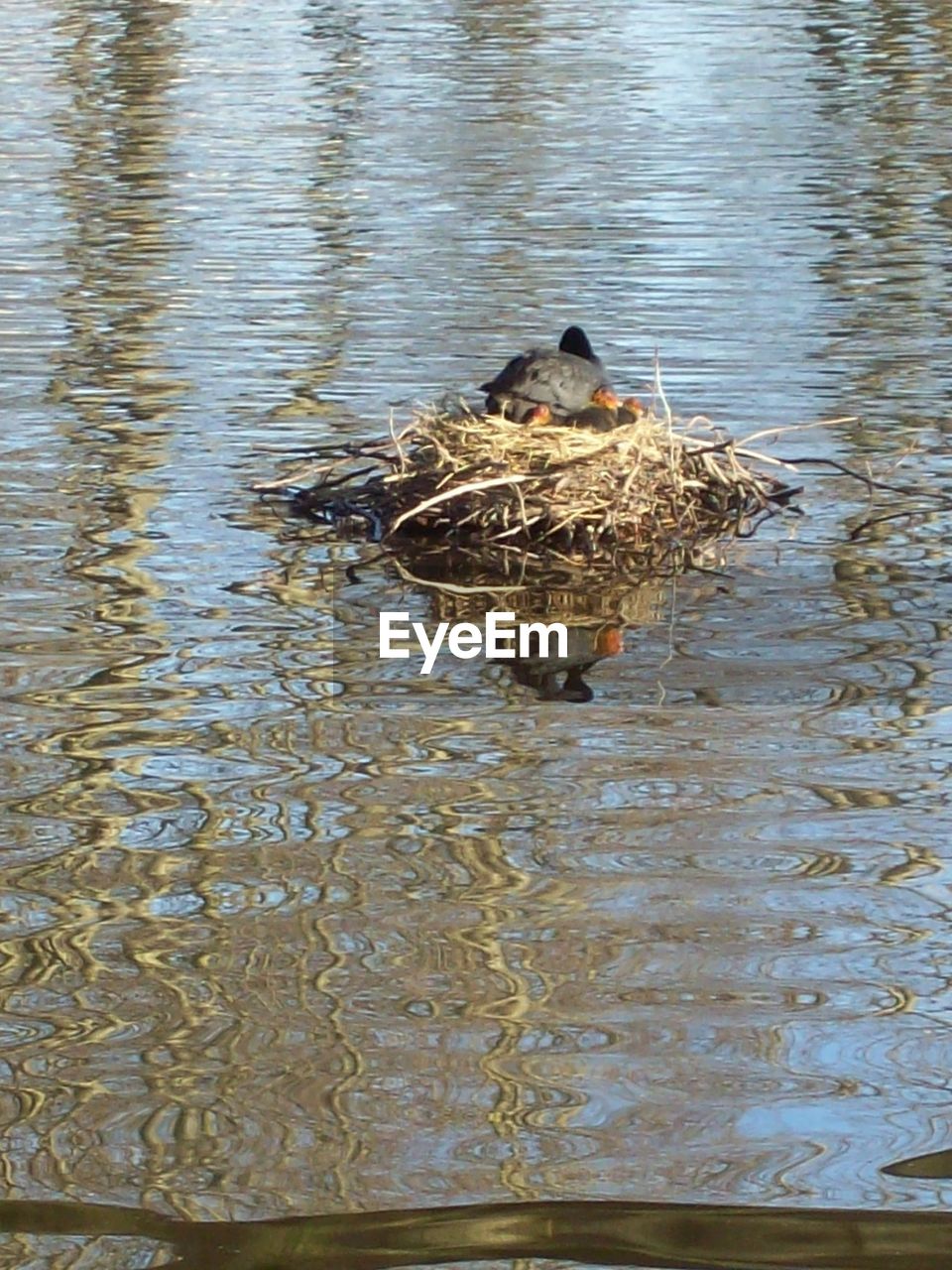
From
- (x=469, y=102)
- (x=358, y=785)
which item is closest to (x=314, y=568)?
(x=358, y=785)

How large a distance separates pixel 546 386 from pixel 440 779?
2.38 metres

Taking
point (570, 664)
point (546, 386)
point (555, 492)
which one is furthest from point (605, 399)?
point (570, 664)

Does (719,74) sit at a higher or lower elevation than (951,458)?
lower

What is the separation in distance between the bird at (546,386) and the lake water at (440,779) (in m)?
0.75

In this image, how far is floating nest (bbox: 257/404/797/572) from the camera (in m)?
7.23

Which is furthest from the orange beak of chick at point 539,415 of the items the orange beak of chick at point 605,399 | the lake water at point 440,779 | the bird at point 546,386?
the lake water at point 440,779

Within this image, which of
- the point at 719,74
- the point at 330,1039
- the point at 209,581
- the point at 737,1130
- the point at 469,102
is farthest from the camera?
the point at 719,74

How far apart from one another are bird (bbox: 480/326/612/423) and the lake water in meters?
0.75

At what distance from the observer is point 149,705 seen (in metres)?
6.05

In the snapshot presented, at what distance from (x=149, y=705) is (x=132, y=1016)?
1782 millimetres

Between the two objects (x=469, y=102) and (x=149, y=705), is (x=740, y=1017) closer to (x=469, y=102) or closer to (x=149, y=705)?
(x=149, y=705)
